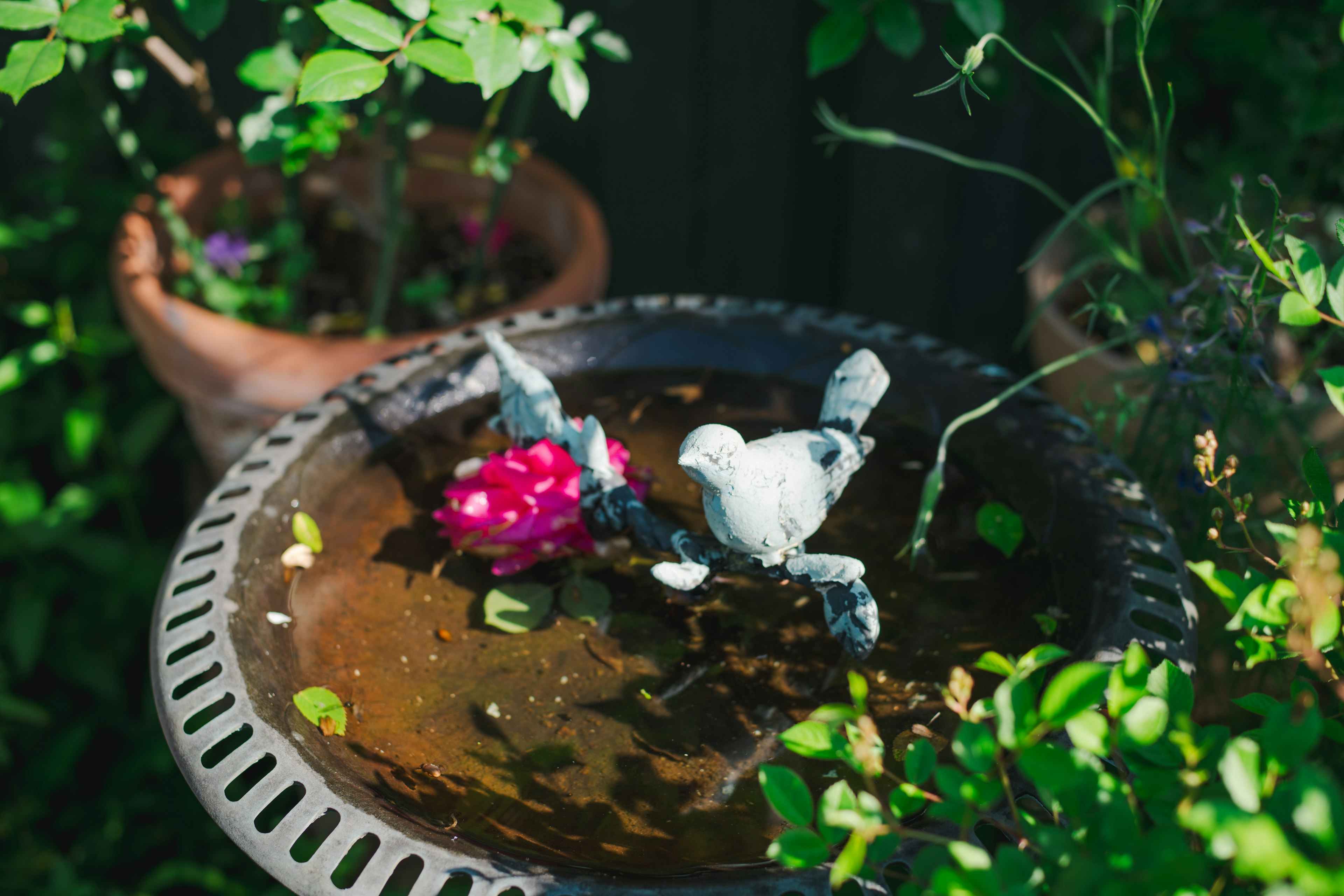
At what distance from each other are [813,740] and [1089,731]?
14cm

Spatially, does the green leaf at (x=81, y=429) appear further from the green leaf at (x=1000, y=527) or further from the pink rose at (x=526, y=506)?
the green leaf at (x=1000, y=527)

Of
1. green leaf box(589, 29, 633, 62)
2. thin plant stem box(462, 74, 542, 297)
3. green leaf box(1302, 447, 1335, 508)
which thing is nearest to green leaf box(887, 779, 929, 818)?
green leaf box(1302, 447, 1335, 508)

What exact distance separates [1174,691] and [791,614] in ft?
1.16

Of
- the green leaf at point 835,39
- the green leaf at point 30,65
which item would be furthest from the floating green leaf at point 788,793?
the green leaf at point 835,39

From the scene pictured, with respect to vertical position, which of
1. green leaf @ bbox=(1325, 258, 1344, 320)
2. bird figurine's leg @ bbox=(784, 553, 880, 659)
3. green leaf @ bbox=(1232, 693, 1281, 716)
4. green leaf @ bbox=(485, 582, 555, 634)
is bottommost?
green leaf @ bbox=(485, 582, 555, 634)

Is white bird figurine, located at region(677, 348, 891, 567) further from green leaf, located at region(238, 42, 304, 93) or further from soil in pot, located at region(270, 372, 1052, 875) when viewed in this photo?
green leaf, located at region(238, 42, 304, 93)

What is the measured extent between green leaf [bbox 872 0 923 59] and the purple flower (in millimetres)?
1023

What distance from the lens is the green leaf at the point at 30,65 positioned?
768 millimetres

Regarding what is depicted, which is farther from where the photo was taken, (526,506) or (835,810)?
(526,506)

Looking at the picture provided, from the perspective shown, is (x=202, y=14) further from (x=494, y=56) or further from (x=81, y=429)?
(x=81, y=429)

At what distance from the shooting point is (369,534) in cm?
92

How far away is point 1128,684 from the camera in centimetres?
52

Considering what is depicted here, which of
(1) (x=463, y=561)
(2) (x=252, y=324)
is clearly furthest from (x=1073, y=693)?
(2) (x=252, y=324)

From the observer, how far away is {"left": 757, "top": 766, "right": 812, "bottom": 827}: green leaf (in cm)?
52
